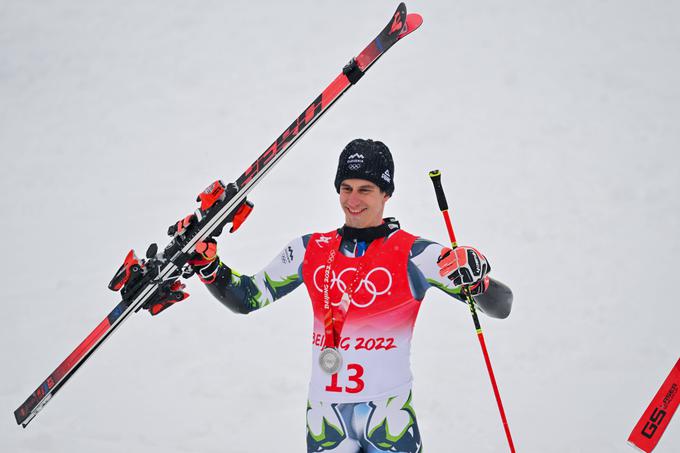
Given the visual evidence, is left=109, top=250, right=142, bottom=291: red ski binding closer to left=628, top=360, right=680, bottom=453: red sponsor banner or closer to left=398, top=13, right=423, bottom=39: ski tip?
left=398, top=13, right=423, bottom=39: ski tip

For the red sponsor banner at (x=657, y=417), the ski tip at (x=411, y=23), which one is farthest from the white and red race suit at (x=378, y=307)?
the ski tip at (x=411, y=23)

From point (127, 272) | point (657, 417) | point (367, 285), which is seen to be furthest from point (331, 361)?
point (657, 417)

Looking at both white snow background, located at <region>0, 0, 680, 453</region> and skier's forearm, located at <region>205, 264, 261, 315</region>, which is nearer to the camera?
skier's forearm, located at <region>205, 264, 261, 315</region>

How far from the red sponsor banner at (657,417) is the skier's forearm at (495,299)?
27.7 inches

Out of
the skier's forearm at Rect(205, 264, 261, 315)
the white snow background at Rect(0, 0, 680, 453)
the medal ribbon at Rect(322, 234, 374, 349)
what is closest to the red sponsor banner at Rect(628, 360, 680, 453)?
the medal ribbon at Rect(322, 234, 374, 349)

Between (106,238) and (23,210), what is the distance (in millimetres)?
886

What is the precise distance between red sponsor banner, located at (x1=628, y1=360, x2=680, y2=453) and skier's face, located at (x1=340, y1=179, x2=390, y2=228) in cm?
135

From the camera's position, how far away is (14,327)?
5910 mm

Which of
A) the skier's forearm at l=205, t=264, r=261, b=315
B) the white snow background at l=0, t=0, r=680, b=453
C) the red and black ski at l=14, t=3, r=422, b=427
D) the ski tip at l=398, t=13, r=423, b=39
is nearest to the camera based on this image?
the ski tip at l=398, t=13, r=423, b=39

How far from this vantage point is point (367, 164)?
134 inches

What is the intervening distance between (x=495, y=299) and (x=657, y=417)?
2.65 feet

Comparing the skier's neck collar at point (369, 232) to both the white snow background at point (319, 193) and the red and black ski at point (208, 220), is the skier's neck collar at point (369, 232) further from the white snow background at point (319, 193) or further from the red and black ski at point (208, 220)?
the white snow background at point (319, 193)

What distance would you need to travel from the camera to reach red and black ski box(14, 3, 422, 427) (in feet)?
10.8

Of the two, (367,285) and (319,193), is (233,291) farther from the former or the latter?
(319,193)
